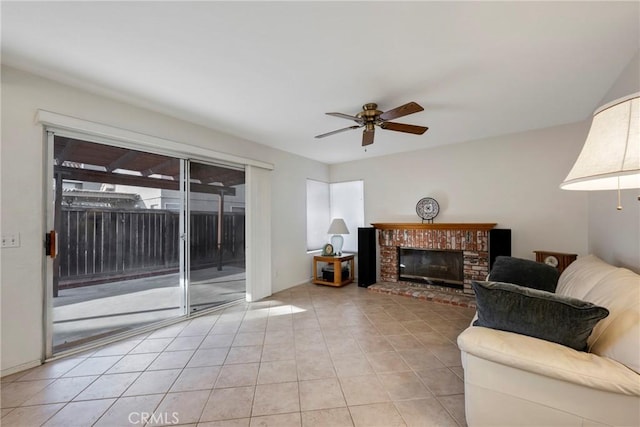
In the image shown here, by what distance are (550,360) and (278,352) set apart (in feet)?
6.47

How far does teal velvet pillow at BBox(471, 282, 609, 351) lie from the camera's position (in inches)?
45.9

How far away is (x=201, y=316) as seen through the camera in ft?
10.6

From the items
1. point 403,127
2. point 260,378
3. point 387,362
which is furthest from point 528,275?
point 260,378

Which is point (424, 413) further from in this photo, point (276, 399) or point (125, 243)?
point (125, 243)

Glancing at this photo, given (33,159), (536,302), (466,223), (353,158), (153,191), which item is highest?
(353,158)

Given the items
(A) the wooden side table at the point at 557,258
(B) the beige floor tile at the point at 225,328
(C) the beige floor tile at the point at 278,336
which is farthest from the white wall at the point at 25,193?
(A) the wooden side table at the point at 557,258

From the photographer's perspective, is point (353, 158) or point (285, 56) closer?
point (285, 56)

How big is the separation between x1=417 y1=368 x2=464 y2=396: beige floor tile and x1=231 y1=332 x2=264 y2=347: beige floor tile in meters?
1.54

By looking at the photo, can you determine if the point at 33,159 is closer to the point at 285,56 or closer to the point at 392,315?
the point at 285,56

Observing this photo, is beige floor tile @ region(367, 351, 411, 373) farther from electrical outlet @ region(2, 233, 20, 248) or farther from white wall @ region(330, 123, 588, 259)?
electrical outlet @ region(2, 233, 20, 248)

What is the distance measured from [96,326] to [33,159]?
1799 millimetres

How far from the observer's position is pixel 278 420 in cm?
154

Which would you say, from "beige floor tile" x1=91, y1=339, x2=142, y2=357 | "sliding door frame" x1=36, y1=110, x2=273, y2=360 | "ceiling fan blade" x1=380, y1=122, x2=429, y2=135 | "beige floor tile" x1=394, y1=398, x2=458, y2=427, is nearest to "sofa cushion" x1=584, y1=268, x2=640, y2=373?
"beige floor tile" x1=394, y1=398, x2=458, y2=427

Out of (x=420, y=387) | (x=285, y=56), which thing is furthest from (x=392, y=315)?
(x=285, y=56)
